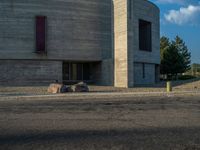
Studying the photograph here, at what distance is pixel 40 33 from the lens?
3709 centimetres

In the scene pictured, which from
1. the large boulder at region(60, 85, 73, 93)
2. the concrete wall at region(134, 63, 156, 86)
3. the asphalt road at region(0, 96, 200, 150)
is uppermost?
the concrete wall at region(134, 63, 156, 86)

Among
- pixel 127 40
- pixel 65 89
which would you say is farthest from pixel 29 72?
pixel 127 40

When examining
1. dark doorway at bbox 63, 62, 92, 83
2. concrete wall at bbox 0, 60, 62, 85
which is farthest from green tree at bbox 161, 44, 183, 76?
concrete wall at bbox 0, 60, 62, 85

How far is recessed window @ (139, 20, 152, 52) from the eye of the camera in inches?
1727

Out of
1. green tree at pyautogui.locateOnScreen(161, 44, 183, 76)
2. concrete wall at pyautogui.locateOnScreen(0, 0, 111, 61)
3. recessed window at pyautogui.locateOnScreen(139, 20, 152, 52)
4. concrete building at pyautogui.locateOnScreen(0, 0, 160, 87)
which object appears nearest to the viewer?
concrete building at pyautogui.locateOnScreen(0, 0, 160, 87)

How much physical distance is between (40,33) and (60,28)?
250 cm

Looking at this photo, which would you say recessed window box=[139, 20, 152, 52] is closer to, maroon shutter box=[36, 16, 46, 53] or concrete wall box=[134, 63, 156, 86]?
concrete wall box=[134, 63, 156, 86]

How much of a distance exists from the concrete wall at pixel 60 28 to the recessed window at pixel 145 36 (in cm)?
591

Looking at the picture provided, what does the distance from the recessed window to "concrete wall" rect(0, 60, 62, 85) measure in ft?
41.6

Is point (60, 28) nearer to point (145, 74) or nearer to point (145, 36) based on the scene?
point (145, 74)

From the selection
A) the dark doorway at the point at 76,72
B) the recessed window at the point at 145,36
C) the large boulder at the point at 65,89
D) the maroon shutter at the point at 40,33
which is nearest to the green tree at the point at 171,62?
the recessed window at the point at 145,36

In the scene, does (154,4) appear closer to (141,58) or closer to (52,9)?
(141,58)

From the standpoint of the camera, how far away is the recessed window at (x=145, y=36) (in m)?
43.9

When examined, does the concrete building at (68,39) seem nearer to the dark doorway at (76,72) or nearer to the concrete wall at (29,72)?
the concrete wall at (29,72)
